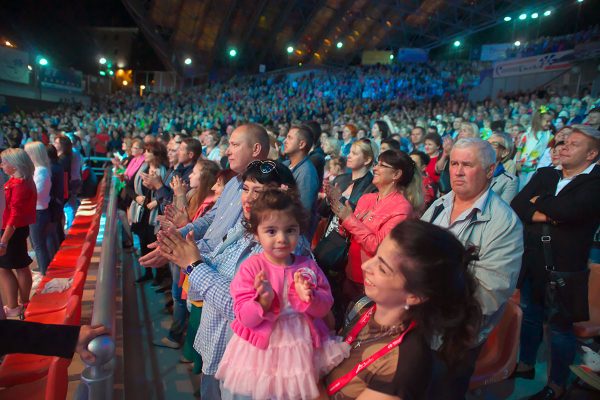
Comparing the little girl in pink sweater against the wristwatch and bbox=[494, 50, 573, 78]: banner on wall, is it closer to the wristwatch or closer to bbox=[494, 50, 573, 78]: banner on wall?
the wristwatch

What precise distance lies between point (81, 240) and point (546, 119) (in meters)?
7.29

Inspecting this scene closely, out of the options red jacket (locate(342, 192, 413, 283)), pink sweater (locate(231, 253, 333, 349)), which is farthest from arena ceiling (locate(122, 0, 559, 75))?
pink sweater (locate(231, 253, 333, 349))

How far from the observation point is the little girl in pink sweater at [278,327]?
1.41 m

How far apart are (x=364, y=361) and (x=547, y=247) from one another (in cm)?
188

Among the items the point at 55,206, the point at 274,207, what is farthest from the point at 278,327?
the point at 55,206

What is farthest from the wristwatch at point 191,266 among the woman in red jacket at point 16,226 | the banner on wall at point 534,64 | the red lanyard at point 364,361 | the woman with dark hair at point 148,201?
the banner on wall at point 534,64

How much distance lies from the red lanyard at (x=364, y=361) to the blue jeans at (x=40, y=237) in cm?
442

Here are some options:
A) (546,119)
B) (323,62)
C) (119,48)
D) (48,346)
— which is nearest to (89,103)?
(119,48)

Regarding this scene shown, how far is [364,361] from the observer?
4.34 feet

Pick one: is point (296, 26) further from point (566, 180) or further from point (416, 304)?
point (416, 304)

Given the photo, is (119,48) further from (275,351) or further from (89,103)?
(275,351)

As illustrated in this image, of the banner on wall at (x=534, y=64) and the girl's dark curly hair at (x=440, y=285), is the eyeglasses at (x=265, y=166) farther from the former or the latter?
the banner on wall at (x=534, y=64)

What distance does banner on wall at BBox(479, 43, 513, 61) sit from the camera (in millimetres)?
27627

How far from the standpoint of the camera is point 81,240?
501 cm
